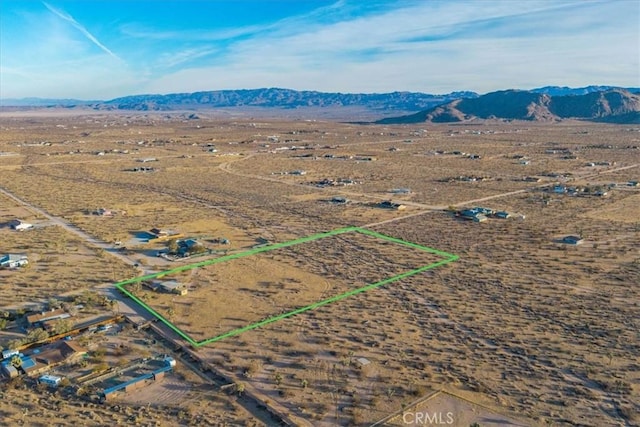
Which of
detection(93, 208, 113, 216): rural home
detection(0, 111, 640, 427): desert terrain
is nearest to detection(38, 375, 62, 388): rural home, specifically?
detection(0, 111, 640, 427): desert terrain

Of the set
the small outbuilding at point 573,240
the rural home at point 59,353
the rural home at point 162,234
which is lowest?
the rural home at point 59,353

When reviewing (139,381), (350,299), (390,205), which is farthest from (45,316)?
(390,205)

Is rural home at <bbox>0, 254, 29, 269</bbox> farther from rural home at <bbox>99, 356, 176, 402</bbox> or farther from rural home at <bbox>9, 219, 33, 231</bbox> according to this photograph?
rural home at <bbox>99, 356, 176, 402</bbox>

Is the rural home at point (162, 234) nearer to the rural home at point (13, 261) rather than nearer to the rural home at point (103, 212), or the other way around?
the rural home at point (13, 261)

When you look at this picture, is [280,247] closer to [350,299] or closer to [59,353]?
[350,299]

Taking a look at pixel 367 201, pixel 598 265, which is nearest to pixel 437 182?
pixel 367 201

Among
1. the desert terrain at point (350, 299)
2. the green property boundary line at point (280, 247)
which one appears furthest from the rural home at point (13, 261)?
the green property boundary line at point (280, 247)

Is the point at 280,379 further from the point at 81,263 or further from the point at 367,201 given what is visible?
the point at 367,201
